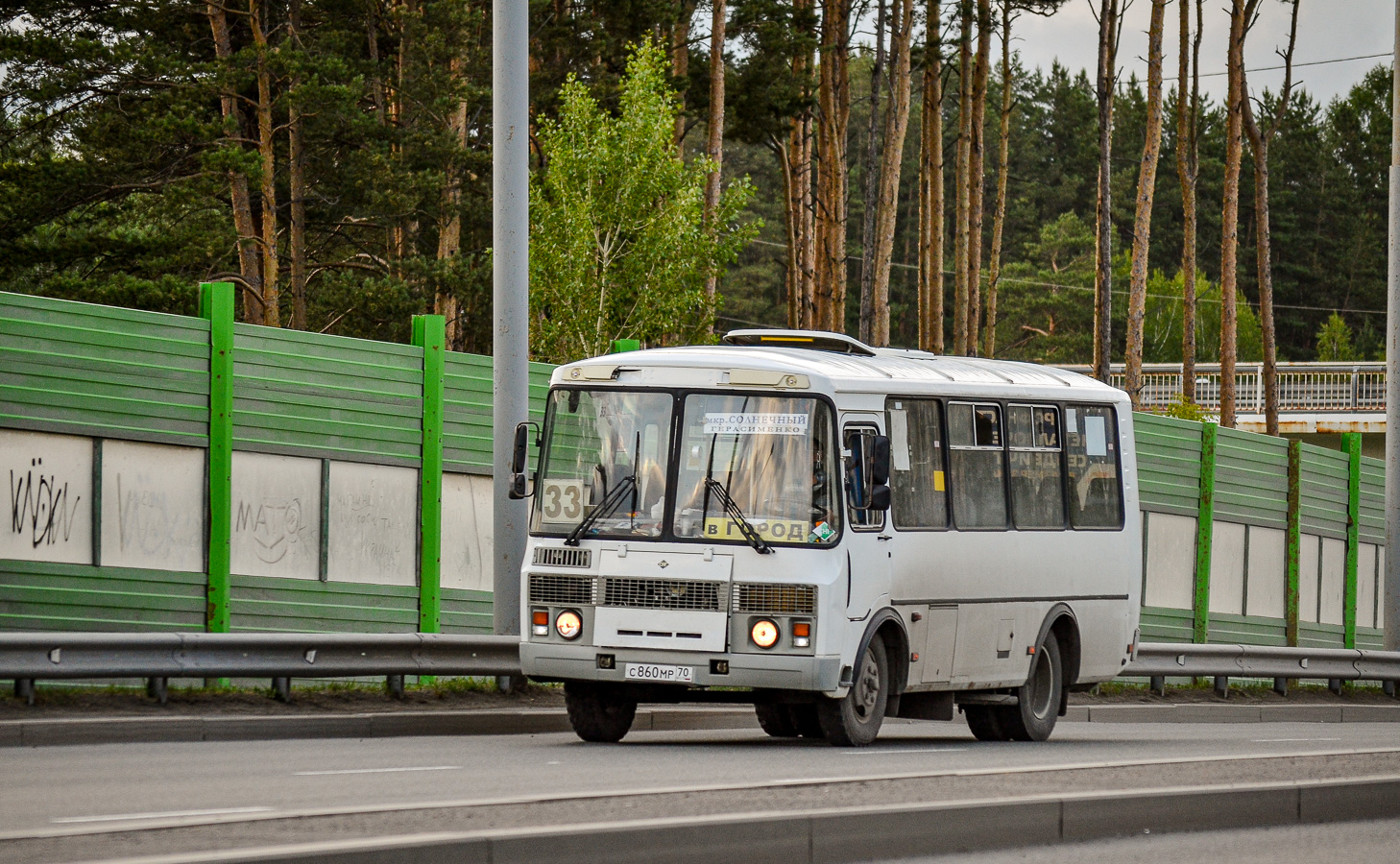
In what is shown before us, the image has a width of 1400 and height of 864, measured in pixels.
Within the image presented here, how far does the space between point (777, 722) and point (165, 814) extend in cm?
763

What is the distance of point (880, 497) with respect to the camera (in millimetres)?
13461

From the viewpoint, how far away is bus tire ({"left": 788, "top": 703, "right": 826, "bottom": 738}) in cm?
1480

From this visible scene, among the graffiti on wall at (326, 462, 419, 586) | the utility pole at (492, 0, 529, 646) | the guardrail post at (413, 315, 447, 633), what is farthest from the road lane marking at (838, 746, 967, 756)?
the graffiti on wall at (326, 462, 419, 586)

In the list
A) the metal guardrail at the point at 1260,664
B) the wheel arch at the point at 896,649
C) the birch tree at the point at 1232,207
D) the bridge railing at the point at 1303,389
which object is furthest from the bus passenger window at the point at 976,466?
the bridge railing at the point at 1303,389

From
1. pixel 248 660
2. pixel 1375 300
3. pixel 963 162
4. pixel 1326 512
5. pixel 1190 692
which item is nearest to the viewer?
pixel 248 660

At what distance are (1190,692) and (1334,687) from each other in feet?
10.6

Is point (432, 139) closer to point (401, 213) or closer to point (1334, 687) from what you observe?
point (401, 213)

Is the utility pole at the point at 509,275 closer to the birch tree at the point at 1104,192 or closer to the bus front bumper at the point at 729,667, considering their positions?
the bus front bumper at the point at 729,667

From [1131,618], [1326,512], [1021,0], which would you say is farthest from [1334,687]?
[1021,0]

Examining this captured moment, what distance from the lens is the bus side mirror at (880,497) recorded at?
13.4 m

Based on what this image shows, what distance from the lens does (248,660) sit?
47.2 ft

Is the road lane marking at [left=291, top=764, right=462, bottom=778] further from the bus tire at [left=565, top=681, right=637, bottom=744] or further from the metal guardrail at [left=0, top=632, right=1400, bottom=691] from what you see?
the metal guardrail at [left=0, top=632, right=1400, bottom=691]

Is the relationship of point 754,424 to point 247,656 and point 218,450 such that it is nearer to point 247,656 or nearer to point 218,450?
point 247,656

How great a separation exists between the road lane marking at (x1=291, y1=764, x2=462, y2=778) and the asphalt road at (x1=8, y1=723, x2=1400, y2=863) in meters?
0.01
